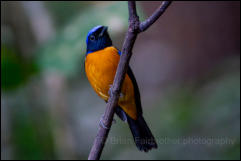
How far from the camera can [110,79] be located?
2764mm

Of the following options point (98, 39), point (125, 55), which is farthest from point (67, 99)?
point (125, 55)

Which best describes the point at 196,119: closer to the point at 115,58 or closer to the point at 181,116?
the point at 181,116

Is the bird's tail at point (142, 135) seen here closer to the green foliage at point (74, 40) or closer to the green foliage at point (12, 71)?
the green foliage at point (74, 40)

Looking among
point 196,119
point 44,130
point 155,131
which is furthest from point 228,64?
point 44,130

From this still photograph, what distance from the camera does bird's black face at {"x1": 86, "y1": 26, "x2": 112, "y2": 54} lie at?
2.89 m

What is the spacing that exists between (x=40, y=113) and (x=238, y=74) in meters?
2.40

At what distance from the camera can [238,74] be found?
414 cm

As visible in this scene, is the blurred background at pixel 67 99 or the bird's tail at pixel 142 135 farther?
the blurred background at pixel 67 99

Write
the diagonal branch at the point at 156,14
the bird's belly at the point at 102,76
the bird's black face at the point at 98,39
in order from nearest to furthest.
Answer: the diagonal branch at the point at 156,14
the bird's belly at the point at 102,76
the bird's black face at the point at 98,39

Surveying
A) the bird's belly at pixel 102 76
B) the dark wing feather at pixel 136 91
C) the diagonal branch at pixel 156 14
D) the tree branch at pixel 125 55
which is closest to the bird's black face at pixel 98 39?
the bird's belly at pixel 102 76

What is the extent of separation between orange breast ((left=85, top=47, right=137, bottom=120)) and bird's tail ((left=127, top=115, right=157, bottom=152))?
17cm

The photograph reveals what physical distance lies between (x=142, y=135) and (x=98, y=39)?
35.6 inches

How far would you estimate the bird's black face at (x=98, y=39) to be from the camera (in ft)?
9.48

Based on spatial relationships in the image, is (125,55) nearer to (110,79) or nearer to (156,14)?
(156,14)
